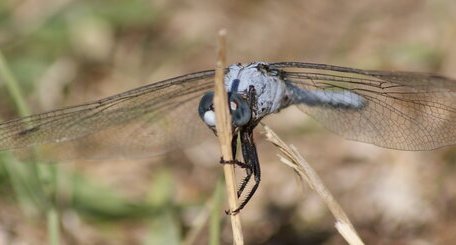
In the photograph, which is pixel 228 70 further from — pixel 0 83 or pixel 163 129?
pixel 0 83

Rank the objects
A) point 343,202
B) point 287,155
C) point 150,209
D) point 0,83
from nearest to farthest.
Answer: point 287,155
point 150,209
point 343,202
point 0,83

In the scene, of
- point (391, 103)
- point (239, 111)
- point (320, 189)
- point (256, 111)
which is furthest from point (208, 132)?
point (320, 189)

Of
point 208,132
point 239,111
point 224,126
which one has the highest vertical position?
point 208,132

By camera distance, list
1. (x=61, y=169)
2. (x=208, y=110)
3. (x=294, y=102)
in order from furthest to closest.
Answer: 1. (x=61, y=169)
2. (x=294, y=102)
3. (x=208, y=110)

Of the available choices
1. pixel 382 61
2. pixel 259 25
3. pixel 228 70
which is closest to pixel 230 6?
pixel 259 25

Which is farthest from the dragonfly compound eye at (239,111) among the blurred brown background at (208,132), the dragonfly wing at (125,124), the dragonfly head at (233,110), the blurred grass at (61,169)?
the blurred grass at (61,169)

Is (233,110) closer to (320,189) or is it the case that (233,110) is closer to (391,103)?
(320,189)
